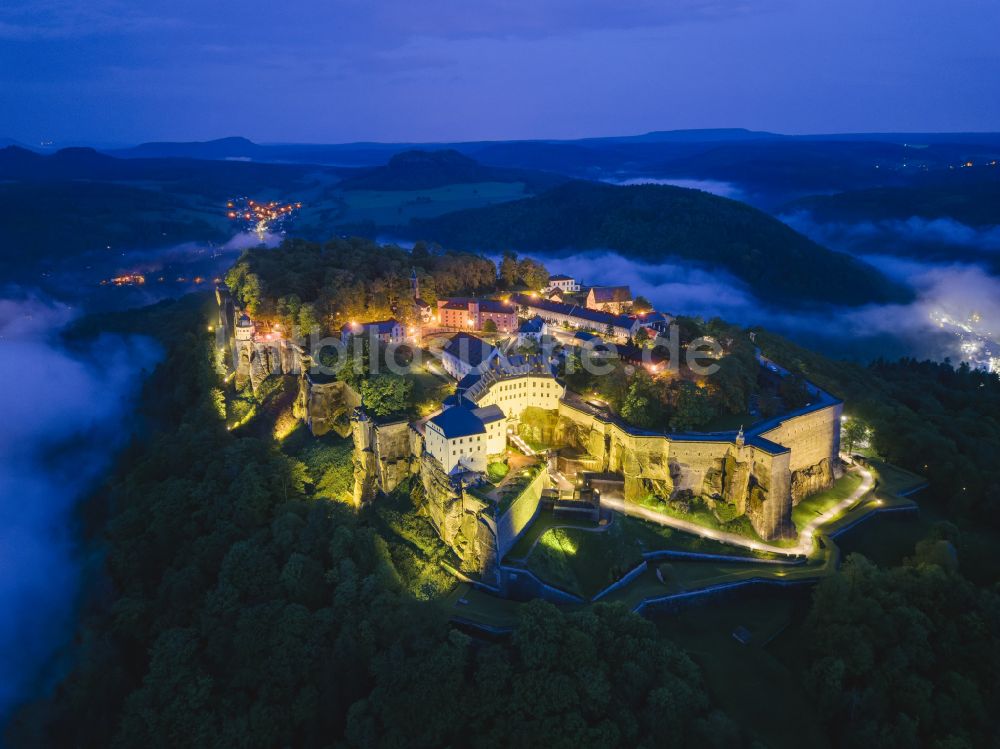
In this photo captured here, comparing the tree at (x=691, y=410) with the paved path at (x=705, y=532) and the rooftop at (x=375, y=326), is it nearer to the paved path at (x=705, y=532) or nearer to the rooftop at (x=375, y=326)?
the paved path at (x=705, y=532)

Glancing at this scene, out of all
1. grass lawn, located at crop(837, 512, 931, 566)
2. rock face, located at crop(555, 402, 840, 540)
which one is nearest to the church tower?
rock face, located at crop(555, 402, 840, 540)

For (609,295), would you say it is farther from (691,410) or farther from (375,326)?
(375,326)

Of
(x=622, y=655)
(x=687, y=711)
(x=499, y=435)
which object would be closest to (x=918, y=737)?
(x=687, y=711)

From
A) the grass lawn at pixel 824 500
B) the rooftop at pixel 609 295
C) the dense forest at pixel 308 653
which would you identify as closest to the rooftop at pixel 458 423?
the dense forest at pixel 308 653

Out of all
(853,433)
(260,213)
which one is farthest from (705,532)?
(260,213)

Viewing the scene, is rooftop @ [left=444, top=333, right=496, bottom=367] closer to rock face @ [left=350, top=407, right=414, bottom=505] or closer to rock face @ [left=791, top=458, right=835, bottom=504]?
rock face @ [left=350, top=407, right=414, bottom=505]
